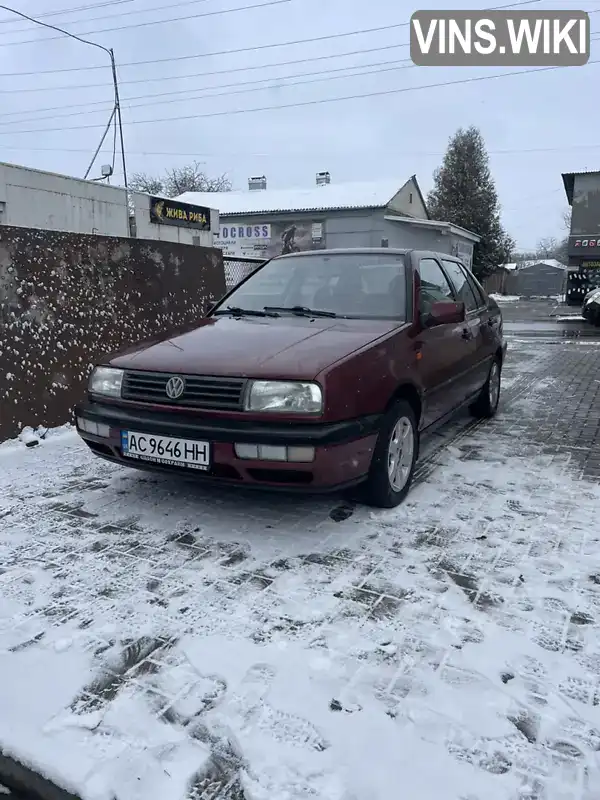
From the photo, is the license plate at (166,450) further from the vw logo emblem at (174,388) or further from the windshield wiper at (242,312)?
the windshield wiper at (242,312)

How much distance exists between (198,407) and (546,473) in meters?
2.53

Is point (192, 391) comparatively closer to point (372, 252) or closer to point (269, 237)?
point (372, 252)

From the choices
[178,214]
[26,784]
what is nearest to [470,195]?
[178,214]

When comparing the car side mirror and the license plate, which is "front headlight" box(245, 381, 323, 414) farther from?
the car side mirror

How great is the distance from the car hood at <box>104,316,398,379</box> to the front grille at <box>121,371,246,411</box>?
0.04m

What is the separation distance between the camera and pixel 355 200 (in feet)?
92.1

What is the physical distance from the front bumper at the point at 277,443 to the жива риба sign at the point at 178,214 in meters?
16.8

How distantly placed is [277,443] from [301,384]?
11.9 inches

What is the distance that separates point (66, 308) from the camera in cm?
540

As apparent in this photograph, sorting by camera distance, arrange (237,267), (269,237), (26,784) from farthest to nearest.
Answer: (269,237) < (237,267) < (26,784)

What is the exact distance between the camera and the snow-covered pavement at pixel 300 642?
1796 millimetres

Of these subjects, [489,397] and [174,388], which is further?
[489,397]

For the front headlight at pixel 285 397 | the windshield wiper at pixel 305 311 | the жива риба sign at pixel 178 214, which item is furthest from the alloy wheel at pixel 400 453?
the жива риба sign at pixel 178 214

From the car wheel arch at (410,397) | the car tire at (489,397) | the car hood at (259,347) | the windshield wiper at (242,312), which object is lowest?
the car tire at (489,397)
